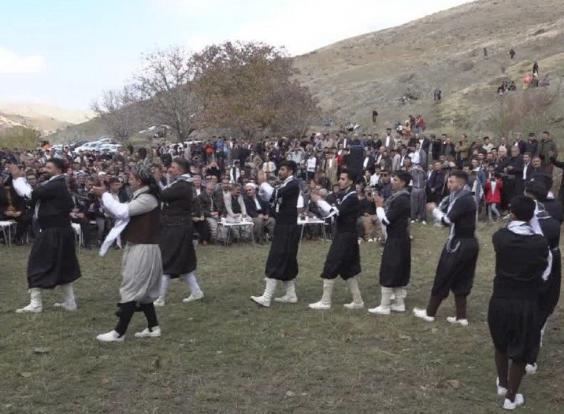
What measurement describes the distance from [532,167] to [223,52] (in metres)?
29.9

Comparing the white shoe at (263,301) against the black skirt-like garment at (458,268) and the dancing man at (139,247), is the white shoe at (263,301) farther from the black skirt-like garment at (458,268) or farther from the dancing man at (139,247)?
the black skirt-like garment at (458,268)

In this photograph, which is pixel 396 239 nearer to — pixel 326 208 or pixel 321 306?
pixel 326 208

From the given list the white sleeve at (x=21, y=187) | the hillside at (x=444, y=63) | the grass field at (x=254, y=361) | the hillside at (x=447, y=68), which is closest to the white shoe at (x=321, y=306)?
the grass field at (x=254, y=361)

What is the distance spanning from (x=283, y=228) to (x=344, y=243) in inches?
33.8

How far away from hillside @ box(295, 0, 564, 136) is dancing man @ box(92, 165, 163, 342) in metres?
24.8

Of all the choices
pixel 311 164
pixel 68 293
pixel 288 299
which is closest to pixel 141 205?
pixel 68 293

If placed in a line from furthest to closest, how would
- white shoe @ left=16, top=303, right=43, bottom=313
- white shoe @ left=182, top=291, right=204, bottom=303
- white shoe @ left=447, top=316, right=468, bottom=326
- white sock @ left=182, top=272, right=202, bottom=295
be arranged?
white shoe @ left=182, top=291, right=204, bottom=303 → white sock @ left=182, top=272, right=202, bottom=295 → white shoe @ left=16, top=303, right=43, bottom=313 → white shoe @ left=447, top=316, right=468, bottom=326

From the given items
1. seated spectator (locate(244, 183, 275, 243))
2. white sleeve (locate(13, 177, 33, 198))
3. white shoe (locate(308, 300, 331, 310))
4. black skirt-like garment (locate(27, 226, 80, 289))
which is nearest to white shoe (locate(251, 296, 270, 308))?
white shoe (locate(308, 300, 331, 310))

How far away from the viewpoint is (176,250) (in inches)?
348

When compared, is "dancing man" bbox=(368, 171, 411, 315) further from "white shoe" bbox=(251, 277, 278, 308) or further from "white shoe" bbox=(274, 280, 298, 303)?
"white shoe" bbox=(251, 277, 278, 308)

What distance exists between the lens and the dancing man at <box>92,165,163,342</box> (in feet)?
23.0

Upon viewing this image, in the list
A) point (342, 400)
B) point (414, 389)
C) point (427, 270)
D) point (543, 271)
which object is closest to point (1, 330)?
point (342, 400)

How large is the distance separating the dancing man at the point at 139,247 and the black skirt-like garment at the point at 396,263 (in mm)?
3076

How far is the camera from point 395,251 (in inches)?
340
